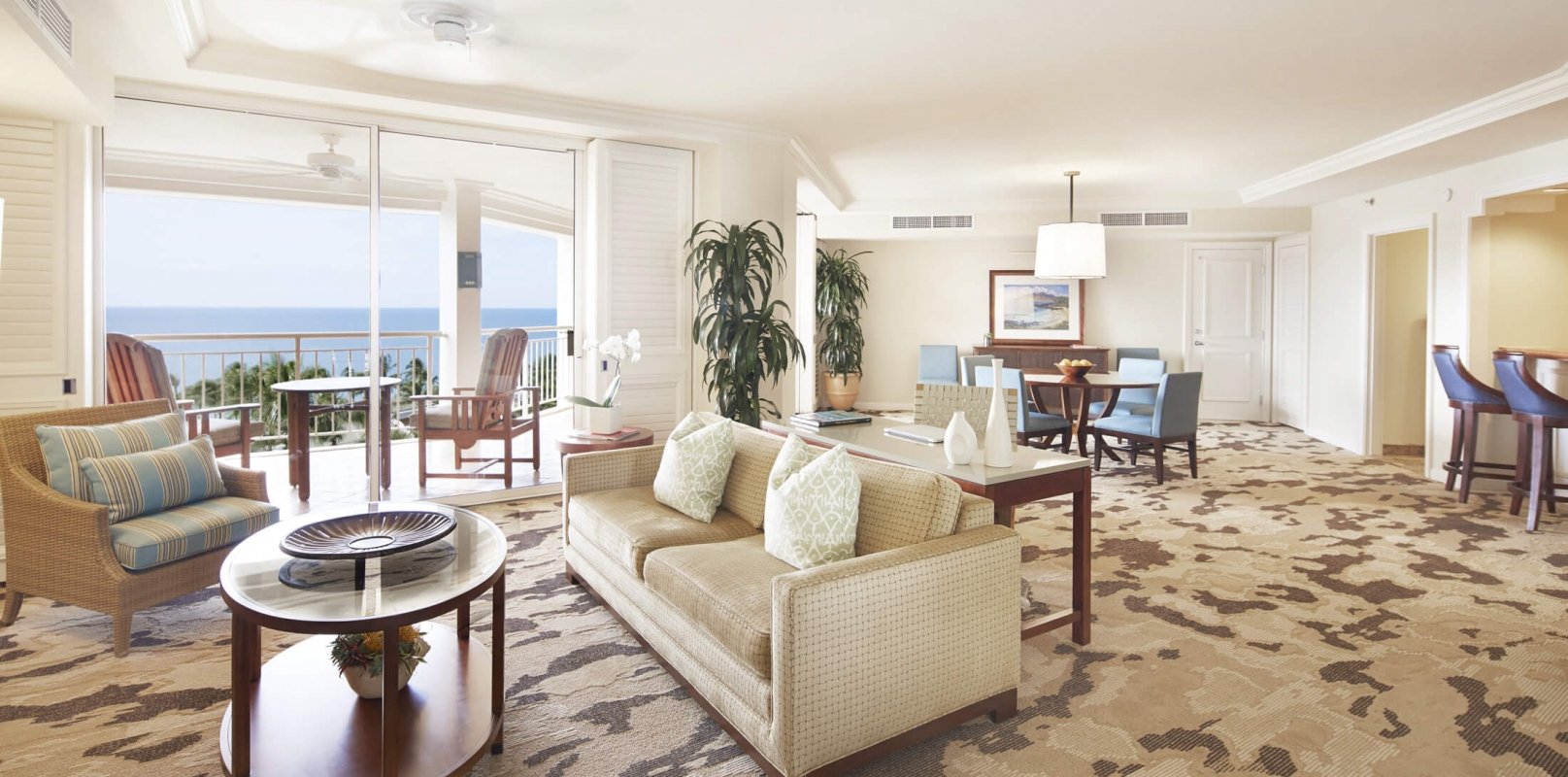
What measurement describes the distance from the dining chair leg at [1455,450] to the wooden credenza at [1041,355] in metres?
3.53

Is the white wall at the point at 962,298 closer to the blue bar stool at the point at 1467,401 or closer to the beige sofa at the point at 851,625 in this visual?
the blue bar stool at the point at 1467,401

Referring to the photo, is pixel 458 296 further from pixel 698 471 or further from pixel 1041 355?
pixel 1041 355

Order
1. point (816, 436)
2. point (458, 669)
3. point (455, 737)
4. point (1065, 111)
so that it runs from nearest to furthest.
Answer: point (455, 737) < point (458, 669) < point (816, 436) < point (1065, 111)

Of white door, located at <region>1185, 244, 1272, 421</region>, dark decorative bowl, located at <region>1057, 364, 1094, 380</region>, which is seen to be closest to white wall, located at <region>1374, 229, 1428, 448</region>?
white door, located at <region>1185, 244, 1272, 421</region>

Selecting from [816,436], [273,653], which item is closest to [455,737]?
[273,653]

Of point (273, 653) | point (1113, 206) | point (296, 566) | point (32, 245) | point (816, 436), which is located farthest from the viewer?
point (1113, 206)

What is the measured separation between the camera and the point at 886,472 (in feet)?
8.41

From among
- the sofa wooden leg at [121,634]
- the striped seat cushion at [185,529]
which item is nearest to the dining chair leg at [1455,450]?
the striped seat cushion at [185,529]

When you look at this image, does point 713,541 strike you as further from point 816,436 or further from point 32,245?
point 32,245

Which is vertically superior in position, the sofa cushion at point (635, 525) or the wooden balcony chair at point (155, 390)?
the wooden balcony chair at point (155, 390)

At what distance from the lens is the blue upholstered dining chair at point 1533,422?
179 inches

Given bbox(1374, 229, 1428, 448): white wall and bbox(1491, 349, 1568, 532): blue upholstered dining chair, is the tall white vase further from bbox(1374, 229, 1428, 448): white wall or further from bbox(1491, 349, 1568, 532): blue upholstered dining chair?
bbox(1374, 229, 1428, 448): white wall

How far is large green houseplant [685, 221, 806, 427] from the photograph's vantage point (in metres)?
5.18

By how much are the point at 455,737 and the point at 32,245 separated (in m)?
3.44
